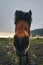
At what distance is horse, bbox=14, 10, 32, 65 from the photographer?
867mm

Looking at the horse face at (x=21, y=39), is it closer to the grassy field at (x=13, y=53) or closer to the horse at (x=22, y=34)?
the horse at (x=22, y=34)

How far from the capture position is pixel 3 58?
1.39 metres

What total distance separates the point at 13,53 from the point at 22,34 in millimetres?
514

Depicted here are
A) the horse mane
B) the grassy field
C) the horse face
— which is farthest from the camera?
the grassy field

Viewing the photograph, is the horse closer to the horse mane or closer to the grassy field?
the horse mane

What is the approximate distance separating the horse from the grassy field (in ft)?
1.30

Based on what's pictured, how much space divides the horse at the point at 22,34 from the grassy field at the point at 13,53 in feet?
1.30

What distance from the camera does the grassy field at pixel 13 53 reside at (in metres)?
1.35

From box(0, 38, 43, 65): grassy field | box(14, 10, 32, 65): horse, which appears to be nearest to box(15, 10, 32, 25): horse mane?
box(14, 10, 32, 65): horse

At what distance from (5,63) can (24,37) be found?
0.52 meters

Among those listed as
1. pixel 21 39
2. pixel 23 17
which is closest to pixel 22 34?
pixel 21 39

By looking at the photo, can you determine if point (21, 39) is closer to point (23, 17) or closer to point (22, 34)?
point (22, 34)

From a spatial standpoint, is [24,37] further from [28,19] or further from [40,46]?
[40,46]

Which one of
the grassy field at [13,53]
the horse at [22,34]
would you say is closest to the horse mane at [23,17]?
the horse at [22,34]
